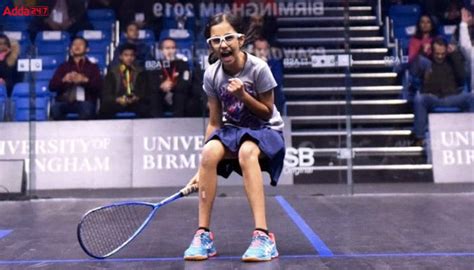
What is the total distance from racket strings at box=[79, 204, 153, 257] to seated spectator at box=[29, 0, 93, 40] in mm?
4416

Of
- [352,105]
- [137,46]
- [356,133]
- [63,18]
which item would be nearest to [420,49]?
[352,105]

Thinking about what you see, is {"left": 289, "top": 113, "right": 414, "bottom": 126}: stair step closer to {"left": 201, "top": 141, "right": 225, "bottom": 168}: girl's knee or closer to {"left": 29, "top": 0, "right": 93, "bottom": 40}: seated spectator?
{"left": 29, "top": 0, "right": 93, "bottom": 40}: seated spectator

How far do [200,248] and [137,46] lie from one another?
4.75 m

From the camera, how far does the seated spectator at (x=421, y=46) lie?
27.4 ft

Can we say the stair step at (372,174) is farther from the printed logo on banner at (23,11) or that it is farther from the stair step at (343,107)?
the printed logo on banner at (23,11)

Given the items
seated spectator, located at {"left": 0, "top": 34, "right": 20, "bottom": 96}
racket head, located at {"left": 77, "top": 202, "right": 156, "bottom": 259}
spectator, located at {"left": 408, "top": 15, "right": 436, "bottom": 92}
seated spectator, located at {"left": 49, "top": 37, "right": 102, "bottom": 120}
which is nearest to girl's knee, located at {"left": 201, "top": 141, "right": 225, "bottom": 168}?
racket head, located at {"left": 77, "top": 202, "right": 156, "bottom": 259}

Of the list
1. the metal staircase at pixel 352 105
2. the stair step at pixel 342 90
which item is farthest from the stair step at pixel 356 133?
the stair step at pixel 342 90

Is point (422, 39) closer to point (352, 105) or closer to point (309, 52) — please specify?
point (352, 105)

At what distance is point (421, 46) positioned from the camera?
27.5ft

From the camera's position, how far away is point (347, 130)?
8305 mm

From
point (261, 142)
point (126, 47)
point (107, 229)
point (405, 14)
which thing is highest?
point (405, 14)

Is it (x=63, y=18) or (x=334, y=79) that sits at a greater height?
(x=63, y=18)

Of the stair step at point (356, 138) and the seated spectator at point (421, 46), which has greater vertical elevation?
the seated spectator at point (421, 46)

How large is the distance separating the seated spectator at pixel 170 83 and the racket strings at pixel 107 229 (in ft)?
13.2
